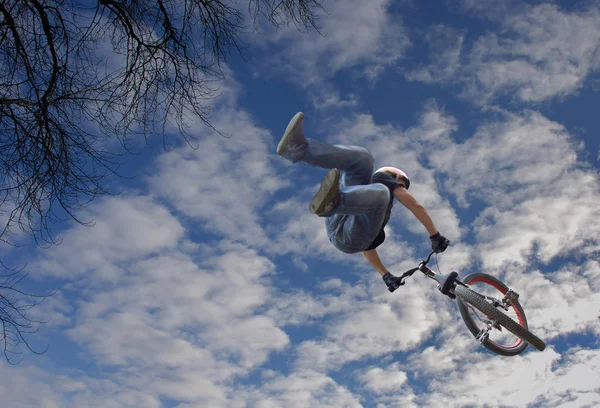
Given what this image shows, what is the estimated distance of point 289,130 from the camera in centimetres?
303

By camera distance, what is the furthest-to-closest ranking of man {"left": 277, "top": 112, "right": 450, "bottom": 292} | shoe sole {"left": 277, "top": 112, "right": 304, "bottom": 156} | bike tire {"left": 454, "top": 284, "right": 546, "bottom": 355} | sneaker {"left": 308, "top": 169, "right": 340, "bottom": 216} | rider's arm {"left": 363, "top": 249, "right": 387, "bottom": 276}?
rider's arm {"left": 363, "top": 249, "right": 387, "bottom": 276} → bike tire {"left": 454, "top": 284, "right": 546, "bottom": 355} → shoe sole {"left": 277, "top": 112, "right": 304, "bottom": 156} → man {"left": 277, "top": 112, "right": 450, "bottom": 292} → sneaker {"left": 308, "top": 169, "right": 340, "bottom": 216}

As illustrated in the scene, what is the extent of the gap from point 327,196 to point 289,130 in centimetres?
55

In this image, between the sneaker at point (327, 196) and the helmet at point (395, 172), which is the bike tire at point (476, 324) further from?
the sneaker at point (327, 196)

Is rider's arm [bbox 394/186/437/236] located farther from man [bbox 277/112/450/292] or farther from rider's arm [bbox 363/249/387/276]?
rider's arm [bbox 363/249/387/276]

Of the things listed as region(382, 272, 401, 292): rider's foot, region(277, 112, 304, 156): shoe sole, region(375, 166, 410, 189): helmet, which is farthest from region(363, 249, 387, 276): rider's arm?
region(277, 112, 304, 156): shoe sole

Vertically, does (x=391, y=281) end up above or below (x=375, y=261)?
below

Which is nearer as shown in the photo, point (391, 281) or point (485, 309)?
point (485, 309)

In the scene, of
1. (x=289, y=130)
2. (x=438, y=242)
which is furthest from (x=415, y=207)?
(x=289, y=130)

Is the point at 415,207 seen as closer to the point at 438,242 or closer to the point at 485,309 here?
the point at 438,242

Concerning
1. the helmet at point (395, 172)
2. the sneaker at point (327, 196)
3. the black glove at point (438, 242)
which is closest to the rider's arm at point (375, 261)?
the black glove at point (438, 242)

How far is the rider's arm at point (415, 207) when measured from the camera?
3.37m

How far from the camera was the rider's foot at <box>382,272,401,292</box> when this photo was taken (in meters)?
3.67

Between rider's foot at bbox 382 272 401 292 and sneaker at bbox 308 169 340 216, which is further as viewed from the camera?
A: rider's foot at bbox 382 272 401 292

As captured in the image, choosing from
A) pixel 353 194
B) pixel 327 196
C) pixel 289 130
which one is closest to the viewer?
pixel 327 196
